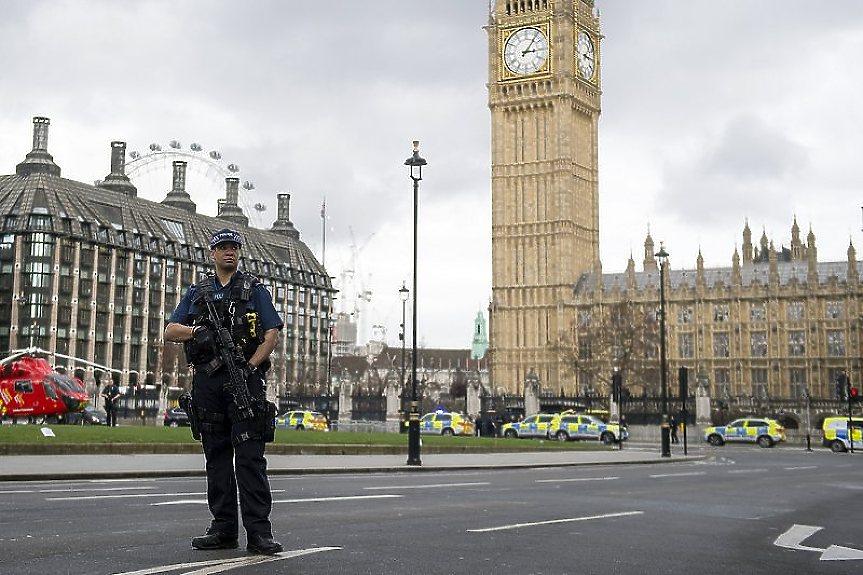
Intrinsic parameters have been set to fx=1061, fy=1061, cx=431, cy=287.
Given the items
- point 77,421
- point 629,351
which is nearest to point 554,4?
point 629,351

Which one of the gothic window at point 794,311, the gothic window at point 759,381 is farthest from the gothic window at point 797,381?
the gothic window at point 794,311

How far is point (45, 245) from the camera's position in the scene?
87.6 meters

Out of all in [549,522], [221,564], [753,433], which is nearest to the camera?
[221,564]

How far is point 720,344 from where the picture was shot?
4033 inches

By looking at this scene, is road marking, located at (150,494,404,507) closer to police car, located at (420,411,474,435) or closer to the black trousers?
the black trousers

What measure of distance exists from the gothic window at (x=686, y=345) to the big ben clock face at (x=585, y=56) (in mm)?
28910

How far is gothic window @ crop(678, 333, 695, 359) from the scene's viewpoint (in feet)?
339

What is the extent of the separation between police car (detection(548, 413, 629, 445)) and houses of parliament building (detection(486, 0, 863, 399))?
4963 centimetres

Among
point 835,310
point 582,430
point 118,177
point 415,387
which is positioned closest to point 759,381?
point 835,310

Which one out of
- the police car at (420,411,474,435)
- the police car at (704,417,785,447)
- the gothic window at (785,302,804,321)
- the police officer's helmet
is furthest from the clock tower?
the police officer's helmet

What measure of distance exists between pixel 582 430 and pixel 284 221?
296 ft

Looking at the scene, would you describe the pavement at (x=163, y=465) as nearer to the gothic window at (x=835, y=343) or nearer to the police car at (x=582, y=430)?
the police car at (x=582, y=430)

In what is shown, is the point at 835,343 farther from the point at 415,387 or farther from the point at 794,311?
the point at 415,387

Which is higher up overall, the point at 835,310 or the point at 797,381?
the point at 835,310
